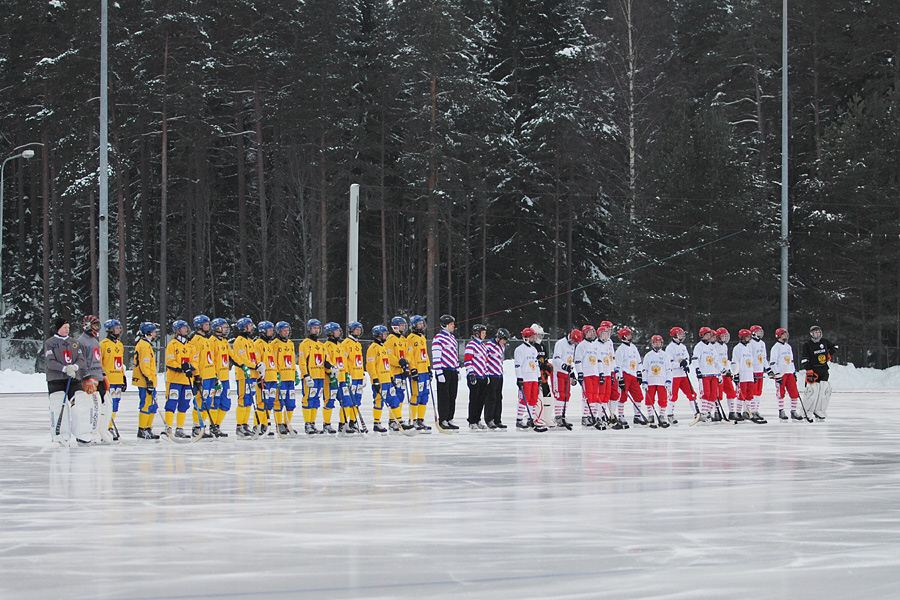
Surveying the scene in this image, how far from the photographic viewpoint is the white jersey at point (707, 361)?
22.4 metres

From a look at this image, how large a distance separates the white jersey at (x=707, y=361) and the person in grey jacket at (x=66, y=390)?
11.3 m

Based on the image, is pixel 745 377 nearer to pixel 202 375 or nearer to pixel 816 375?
pixel 816 375

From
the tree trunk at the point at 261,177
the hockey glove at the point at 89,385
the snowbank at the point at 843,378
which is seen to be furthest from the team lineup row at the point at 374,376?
the tree trunk at the point at 261,177

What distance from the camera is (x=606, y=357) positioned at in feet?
70.0

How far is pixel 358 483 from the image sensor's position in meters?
12.3

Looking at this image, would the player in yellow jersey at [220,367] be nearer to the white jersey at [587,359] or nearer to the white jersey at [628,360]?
the white jersey at [587,359]

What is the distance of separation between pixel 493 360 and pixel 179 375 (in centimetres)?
560

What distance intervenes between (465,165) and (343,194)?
6919mm

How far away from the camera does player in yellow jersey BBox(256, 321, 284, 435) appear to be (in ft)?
61.2

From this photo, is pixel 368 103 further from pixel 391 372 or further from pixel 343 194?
pixel 391 372

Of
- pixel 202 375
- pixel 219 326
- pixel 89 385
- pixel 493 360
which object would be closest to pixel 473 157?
pixel 493 360

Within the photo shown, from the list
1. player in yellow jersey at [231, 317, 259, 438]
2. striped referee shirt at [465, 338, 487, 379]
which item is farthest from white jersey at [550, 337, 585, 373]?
player in yellow jersey at [231, 317, 259, 438]

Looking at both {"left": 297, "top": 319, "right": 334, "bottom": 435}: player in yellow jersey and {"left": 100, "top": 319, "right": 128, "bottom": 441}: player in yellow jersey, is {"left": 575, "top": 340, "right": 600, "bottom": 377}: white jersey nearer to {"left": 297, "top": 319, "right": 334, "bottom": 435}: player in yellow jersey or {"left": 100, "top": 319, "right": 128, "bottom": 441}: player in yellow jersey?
{"left": 297, "top": 319, "right": 334, "bottom": 435}: player in yellow jersey

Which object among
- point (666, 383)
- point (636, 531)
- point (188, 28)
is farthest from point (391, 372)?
point (188, 28)
